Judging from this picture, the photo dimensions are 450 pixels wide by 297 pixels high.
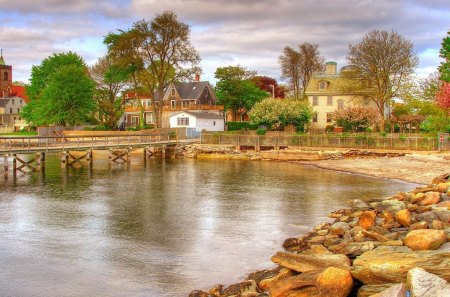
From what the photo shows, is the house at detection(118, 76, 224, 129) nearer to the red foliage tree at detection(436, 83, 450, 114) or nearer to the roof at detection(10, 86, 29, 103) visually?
the red foliage tree at detection(436, 83, 450, 114)

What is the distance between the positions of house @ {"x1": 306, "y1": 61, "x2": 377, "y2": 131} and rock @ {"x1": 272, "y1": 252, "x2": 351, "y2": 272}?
5986cm

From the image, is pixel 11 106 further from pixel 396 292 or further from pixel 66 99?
pixel 396 292

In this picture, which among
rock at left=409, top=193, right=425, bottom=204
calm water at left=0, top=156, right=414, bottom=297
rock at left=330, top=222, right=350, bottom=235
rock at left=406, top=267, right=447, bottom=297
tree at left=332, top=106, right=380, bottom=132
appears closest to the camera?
rock at left=406, top=267, right=447, bottom=297

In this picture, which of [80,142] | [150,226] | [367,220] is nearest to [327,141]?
[80,142]

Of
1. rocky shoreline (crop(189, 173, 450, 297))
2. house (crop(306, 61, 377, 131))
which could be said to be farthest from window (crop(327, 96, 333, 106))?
rocky shoreline (crop(189, 173, 450, 297))

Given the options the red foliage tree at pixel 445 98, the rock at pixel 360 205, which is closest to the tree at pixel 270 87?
the red foliage tree at pixel 445 98

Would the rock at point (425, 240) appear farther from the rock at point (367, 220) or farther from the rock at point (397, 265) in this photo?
the rock at point (367, 220)

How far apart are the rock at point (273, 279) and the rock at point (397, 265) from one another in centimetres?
181

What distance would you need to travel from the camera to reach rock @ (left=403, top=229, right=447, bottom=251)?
40.0 feet

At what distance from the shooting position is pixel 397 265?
10891mm

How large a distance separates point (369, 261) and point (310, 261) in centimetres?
151

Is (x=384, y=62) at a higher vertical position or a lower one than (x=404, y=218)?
higher

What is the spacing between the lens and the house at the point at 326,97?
71.6m

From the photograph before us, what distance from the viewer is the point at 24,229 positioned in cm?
2102
